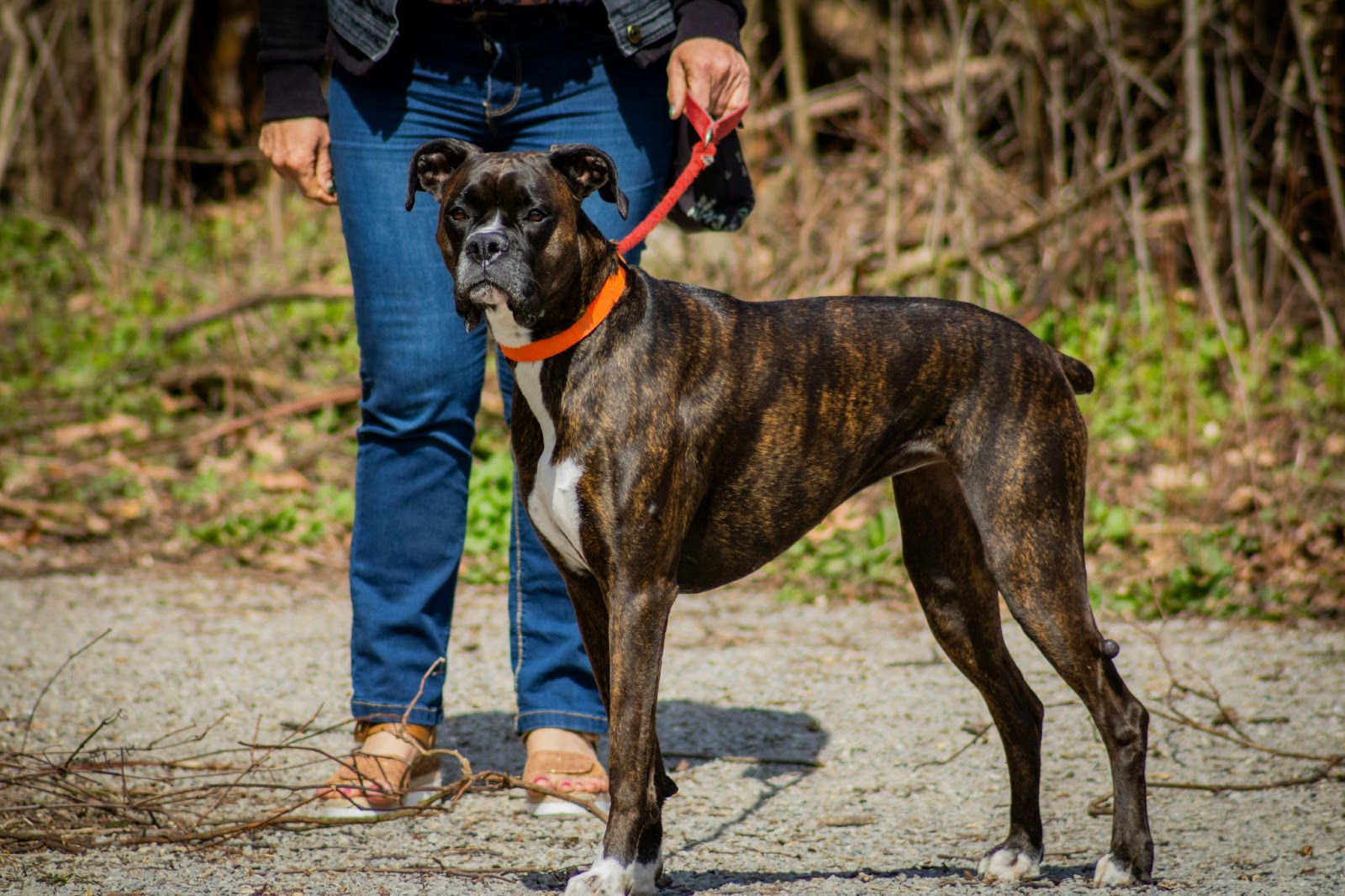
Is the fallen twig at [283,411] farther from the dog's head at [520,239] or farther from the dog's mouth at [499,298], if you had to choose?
the dog's mouth at [499,298]

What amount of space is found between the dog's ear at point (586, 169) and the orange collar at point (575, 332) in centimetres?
18

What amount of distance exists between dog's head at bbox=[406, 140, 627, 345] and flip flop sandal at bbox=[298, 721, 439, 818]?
1.40 metres

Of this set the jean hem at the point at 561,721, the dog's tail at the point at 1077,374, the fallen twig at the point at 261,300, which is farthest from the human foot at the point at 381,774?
the fallen twig at the point at 261,300

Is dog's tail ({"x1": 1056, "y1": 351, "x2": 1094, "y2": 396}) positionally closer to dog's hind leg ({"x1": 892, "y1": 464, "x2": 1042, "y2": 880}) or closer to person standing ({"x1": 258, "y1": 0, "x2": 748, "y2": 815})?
dog's hind leg ({"x1": 892, "y1": 464, "x2": 1042, "y2": 880})

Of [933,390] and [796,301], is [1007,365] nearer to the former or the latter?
[933,390]

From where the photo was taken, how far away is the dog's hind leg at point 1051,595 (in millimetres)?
3334

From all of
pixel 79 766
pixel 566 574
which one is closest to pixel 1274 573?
pixel 566 574

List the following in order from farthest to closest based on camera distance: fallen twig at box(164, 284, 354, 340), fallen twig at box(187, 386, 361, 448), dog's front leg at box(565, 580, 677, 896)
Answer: fallen twig at box(164, 284, 354, 340) < fallen twig at box(187, 386, 361, 448) < dog's front leg at box(565, 580, 677, 896)

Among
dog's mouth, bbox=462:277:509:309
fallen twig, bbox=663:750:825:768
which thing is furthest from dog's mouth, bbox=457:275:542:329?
fallen twig, bbox=663:750:825:768

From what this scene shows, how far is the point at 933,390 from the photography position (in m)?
3.38

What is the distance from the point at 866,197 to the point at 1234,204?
7.20 feet

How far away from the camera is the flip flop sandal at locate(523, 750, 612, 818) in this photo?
3.93 m

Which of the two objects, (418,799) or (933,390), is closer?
(933,390)

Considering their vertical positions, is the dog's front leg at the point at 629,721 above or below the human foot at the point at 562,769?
above
